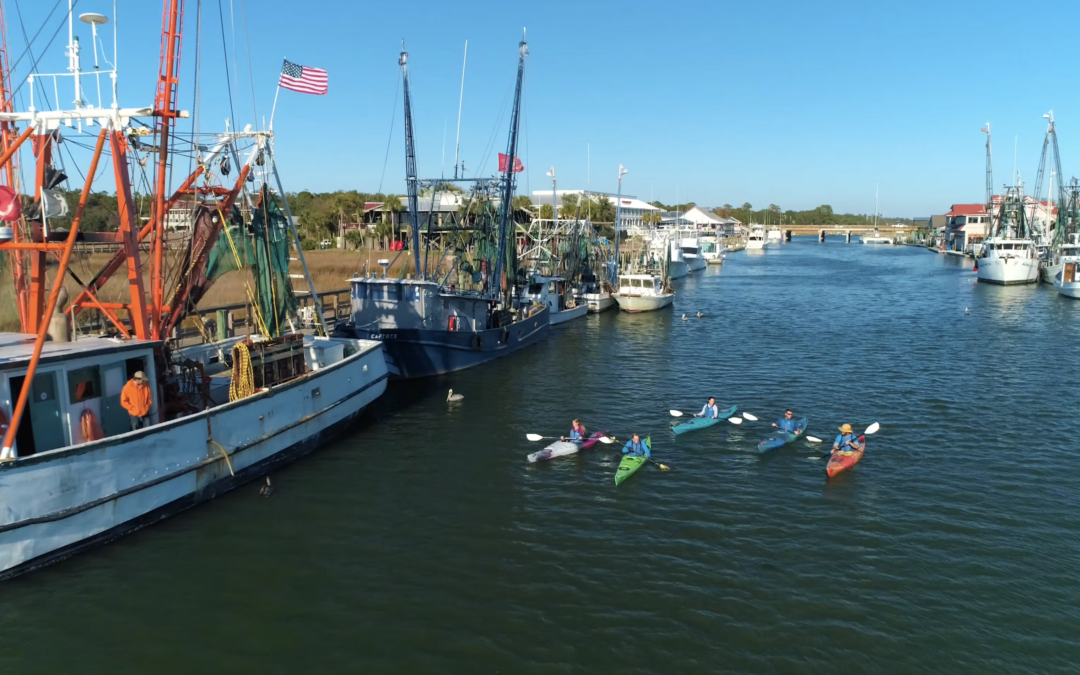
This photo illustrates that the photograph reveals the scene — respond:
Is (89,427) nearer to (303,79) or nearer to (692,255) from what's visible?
(303,79)

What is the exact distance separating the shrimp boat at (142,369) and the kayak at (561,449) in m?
7.29

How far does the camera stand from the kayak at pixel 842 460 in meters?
23.0

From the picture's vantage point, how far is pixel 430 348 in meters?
36.6

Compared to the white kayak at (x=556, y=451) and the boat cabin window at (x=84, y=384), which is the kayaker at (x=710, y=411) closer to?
the white kayak at (x=556, y=451)

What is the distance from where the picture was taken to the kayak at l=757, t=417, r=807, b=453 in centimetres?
2533

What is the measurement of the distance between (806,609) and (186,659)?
1242cm

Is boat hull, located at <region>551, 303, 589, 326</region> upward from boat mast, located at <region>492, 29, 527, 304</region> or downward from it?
downward

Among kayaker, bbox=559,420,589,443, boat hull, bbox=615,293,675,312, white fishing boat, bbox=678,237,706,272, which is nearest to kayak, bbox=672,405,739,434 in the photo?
kayaker, bbox=559,420,589,443

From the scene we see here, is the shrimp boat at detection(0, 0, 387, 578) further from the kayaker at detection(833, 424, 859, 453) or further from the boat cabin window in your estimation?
A: the kayaker at detection(833, 424, 859, 453)

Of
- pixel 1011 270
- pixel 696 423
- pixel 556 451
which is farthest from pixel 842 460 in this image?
pixel 1011 270

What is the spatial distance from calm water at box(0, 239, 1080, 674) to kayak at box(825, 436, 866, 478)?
0.29 metres

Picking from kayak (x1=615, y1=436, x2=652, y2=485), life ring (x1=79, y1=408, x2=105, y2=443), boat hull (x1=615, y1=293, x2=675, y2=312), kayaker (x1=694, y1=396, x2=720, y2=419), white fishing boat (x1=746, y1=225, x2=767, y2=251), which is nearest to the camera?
life ring (x1=79, y1=408, x2=105, y2=443)

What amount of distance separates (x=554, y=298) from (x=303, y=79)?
3547 cm

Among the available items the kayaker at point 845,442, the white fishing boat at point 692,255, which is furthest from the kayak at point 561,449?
the white fishing boat at point 692,255
